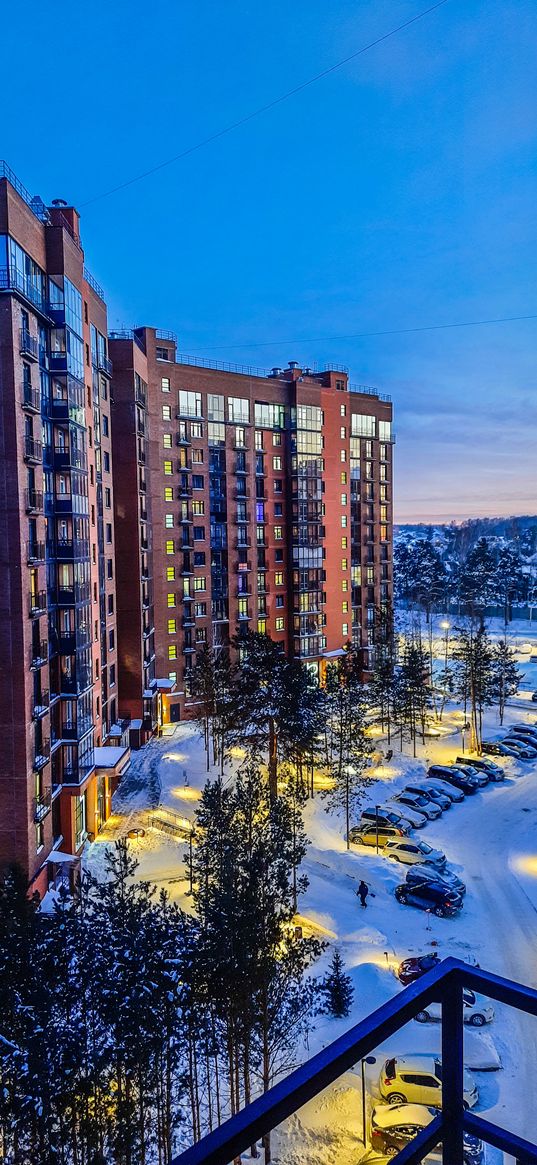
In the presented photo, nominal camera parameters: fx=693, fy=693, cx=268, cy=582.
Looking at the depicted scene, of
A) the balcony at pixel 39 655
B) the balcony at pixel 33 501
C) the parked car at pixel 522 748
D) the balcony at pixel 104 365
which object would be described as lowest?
the parked car at pixel 522 748

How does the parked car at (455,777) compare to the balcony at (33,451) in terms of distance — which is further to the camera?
the parked car at (455,777)

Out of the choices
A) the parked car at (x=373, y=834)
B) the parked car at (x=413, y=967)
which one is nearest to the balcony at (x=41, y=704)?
the parked car at (x=413, y=967)

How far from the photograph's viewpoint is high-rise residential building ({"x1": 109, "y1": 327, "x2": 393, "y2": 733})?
105 feet

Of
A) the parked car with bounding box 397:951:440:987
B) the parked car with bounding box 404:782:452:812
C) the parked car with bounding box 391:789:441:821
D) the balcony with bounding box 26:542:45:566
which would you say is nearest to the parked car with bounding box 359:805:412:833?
the parked car with bounding box 391:789:441:821

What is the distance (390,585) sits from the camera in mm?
49781

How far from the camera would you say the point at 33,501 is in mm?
18344

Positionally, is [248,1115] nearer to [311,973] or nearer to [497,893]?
[311,973]

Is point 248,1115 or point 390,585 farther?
point 390,585

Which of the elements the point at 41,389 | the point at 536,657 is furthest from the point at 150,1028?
the point at 536,657

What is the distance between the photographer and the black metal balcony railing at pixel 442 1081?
4.20 feet

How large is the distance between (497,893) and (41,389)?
19.4m

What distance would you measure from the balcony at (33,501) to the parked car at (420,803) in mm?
17202

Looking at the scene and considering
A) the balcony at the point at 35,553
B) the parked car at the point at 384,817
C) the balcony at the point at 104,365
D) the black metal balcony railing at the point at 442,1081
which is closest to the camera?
the black metal balcony railing at the point at 442,1081

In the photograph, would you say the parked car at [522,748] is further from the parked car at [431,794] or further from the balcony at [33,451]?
the balcony at [33,451]
